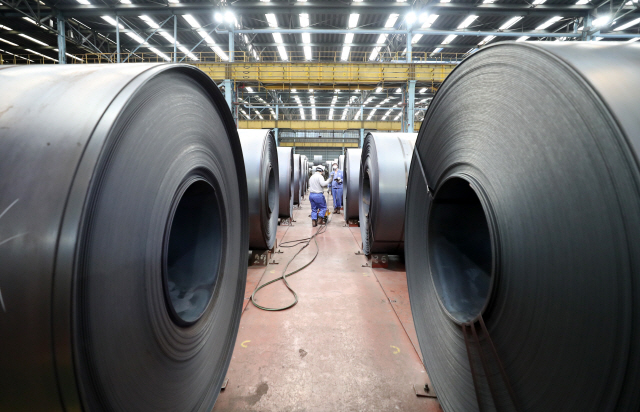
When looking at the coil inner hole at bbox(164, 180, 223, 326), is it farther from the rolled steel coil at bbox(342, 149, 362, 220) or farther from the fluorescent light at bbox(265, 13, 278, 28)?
the fluorescent light at bbox(265, 13, 278, 28)

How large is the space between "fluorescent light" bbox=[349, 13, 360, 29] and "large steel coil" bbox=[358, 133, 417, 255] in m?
10.2

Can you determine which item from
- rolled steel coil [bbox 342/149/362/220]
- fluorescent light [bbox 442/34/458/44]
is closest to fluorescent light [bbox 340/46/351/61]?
fluorescent light [bbox 442/34/458/44]

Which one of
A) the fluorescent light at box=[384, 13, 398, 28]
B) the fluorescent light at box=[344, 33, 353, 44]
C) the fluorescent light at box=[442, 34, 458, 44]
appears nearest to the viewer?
the fluorescent light at box=[384, 13, 398, 28]

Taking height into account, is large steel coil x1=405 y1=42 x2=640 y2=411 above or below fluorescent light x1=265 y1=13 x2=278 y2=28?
below

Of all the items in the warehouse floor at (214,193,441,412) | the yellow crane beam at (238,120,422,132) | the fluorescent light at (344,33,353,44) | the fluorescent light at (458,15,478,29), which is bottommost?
the warehouse floor at (214,193,441,412)

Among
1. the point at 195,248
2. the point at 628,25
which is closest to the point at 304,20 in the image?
the point at 628,25

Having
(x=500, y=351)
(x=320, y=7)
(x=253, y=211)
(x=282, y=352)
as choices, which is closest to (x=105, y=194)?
(x=500, y=351)

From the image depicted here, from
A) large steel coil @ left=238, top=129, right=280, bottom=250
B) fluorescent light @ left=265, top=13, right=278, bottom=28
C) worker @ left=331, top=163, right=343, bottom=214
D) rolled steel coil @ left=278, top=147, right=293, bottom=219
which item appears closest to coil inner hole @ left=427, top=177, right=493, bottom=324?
large steel coil @ left=238, top=129, right=280, bottom=250

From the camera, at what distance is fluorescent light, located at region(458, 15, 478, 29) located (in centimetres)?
1243

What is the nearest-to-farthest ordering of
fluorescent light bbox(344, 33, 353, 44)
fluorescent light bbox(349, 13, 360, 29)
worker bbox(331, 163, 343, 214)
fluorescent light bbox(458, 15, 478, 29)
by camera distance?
worker bbox(331, 163, 343, 214) < fluorescent light bbox(349, 13, 360, 29) < fluorescent light bbox(458, 15, 478, 29) < fluorescent light bbox(344, 33, 353, 44)

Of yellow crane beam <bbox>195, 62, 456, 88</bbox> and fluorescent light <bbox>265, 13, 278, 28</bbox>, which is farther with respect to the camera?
fluorescent light <bbox>265, 13, 278, 28</bbox>

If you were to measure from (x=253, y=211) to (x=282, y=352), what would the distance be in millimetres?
1775

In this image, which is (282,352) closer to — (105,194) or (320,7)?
(105,194)

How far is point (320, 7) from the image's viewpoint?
36.2ft
